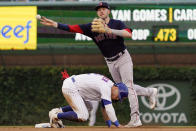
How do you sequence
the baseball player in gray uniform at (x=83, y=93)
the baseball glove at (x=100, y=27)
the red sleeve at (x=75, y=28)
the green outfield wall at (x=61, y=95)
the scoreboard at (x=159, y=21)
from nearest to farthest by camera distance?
the baseball glove at (x=100, y=27)
the baseball player in gray uniform at (x=83, y=93)
the red sleeve at (x=75, y=28)
the scoreboard at (x=159, y=21)
the green outfield wall at (x=61, y=95)

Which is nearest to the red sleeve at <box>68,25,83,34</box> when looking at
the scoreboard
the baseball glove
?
the baseball glove

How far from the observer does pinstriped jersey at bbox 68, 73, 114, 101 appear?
9727 millimetres

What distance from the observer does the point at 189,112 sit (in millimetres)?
15633

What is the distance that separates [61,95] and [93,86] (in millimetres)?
5913

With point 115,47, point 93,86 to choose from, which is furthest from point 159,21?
point 93,86

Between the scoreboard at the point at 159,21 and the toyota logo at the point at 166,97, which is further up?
the scoreboard at the point at 159,21

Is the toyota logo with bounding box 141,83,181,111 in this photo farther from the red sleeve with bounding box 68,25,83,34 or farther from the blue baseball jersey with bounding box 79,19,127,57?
the red sleeve with bounding box 68,25,83,34

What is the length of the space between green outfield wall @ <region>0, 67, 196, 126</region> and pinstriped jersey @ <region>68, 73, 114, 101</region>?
5481 mm

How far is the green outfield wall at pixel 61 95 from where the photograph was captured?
15.6 metres

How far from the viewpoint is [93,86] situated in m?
9.88

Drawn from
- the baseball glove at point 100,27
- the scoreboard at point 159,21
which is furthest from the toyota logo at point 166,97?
the baseball glove at point 100,27

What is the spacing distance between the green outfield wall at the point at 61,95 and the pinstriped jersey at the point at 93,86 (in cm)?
548

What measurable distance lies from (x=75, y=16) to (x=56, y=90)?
76.9 inches

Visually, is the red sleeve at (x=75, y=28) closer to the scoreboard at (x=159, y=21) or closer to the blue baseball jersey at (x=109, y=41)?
the blue baseball jersey at (x=109, y=41)
